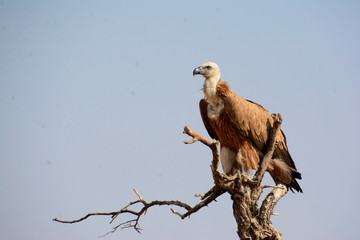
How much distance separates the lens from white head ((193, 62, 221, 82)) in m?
8.14

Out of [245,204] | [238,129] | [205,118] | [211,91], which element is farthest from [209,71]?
[245,204]

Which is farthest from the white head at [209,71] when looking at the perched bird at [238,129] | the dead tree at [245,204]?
the dead tree at [245,204]

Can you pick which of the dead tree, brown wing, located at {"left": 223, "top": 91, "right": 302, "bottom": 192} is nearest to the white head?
brown wing, located at {"left": 223, "top": 91, "right": 302, "bottom": 192}

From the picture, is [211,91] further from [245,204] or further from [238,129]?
[245,204]

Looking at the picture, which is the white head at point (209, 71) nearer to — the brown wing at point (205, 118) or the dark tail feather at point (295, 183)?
the brown wing at point (205, 118)

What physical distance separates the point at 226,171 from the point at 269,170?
2.40 ft

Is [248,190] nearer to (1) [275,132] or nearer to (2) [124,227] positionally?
(1) [275,132]

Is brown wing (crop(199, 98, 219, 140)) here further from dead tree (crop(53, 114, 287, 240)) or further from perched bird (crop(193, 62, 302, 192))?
dead tree (crop(53, 114, 287, 240))

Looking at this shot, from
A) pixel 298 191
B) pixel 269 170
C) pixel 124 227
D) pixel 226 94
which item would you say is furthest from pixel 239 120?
pixel 124 227

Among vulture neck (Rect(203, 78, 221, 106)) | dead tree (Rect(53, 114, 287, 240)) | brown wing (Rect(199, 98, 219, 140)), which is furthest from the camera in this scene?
brown wing (Rect(199, 98, 219, 140))

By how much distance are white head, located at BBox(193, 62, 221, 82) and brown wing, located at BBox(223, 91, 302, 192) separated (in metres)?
0.41

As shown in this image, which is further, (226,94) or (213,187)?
(226,94)

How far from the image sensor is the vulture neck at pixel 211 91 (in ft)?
26.4

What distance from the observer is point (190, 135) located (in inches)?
239
